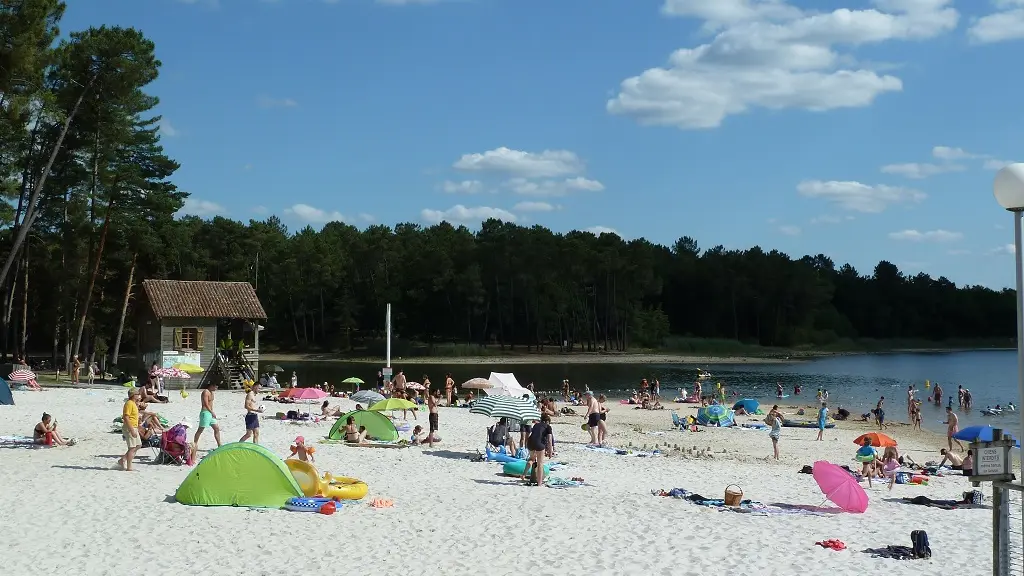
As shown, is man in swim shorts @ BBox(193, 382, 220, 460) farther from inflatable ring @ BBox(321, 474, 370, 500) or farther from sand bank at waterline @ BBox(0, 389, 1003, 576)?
inflatable ring @ BBox(321, 474, 370, 500)

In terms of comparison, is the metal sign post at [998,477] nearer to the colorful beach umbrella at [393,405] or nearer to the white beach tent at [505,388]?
the colorful beach umbrella at [393,405]

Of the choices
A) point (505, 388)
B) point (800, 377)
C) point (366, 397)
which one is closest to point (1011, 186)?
point (505, 388)

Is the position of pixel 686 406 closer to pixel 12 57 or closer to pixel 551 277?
pixel 12 57

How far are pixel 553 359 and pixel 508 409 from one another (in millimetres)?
64887

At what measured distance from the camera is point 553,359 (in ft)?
274

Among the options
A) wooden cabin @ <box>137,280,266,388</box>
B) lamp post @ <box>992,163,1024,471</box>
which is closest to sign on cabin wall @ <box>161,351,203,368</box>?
wooden cabin @ <box>137,280,266,388</box>

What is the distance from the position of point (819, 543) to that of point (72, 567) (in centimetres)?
904

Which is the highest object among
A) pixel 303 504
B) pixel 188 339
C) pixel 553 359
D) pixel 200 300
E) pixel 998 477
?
pixel 200 300

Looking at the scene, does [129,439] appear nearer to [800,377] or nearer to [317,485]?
[317,485]

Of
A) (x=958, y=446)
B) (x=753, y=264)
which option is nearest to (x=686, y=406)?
(x=958, y=446)

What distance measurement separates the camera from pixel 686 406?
4047 cm

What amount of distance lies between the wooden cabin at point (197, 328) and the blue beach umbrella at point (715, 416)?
20240mm

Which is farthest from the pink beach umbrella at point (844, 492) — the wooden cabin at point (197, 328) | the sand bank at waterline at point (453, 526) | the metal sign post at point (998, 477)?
the wooden cabin at point (197, 328)

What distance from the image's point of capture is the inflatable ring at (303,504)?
494 inches
